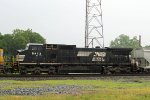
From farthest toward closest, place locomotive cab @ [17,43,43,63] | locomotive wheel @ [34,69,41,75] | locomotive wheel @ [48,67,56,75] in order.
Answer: locomotive wheel @ [48,67,56,75] → locomotive cab @ [17,43,43,63] → locomotive wheel @ [34,69,41,75]

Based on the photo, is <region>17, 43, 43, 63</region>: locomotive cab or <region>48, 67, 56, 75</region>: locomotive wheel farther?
<region>48, 67, 56, 75</region>: locomotive wheel

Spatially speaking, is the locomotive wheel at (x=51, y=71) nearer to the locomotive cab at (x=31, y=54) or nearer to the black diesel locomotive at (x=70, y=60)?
the black diesel locomotive at (x=70, y=60)

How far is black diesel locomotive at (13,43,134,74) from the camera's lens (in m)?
A: 36.8

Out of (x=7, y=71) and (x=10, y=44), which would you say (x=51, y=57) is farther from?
(x=10, y=44)

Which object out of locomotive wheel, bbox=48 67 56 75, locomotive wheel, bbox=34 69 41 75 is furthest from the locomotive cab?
locomotive wheel, bbox=48 67 56 75

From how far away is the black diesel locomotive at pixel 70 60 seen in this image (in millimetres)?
36750

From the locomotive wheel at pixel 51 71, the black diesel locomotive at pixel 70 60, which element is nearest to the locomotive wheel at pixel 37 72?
the black diesel locomotive at pixel 70 60

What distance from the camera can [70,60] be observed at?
126ft

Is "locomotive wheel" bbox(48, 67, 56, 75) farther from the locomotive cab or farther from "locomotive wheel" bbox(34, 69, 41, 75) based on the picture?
the locomotive cab

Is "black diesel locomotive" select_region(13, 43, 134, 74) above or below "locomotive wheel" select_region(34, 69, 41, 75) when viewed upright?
above

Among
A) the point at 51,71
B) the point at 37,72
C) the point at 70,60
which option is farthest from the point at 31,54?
the point at 70,60

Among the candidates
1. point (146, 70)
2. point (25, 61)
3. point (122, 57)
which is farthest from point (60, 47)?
point (146, 70)

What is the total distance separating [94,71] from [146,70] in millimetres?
7195

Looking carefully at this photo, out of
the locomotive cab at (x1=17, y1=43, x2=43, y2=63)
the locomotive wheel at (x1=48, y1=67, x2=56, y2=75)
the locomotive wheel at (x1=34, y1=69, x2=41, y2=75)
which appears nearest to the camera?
the locomotive wheel at (x1=34, y1=69, x2=41, y2=75)
